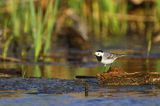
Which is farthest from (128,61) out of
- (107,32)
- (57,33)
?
(107,32)

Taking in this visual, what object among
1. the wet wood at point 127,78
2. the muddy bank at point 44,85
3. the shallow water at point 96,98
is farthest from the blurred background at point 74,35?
the shallow water at point 96,98

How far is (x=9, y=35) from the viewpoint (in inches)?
458

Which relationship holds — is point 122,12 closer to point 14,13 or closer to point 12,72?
point 14,13

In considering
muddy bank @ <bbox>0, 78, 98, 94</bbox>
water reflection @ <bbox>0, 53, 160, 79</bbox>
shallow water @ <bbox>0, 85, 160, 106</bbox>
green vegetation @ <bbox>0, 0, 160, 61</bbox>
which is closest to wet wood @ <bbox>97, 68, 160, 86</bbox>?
shallow water @ <bbox>0, 85, 160, 106</bbox>

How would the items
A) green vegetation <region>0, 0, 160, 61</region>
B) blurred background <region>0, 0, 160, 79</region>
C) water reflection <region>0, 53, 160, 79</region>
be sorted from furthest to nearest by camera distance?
green vegetation <region>0, 0, 160, 61</region>, blurred background <region>0, 0, 160, 79</region>, water reflection <region>0, 53, 160, 79</region>

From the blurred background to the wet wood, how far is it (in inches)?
44.6

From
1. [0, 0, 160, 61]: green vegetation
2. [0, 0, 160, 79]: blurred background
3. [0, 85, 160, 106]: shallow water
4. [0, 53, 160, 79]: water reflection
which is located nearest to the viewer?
[0, 85, 160, 106]: shallow water

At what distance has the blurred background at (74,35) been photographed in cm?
996

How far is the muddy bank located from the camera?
289 inches

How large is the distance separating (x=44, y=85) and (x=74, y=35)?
17.2 ft

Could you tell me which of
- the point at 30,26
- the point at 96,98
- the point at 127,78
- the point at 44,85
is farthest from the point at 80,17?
the point at 96,98

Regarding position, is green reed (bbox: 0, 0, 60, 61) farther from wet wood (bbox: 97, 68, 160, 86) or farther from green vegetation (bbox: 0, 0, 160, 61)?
wet wood (bbox: 97, 68, 160, 86)

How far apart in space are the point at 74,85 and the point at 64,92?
0.37 metres

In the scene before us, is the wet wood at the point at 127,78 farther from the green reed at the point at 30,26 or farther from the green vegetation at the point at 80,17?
the green vegetation at the point at 80,17
